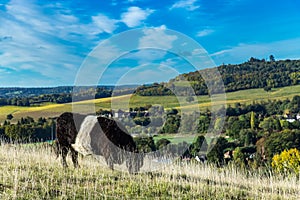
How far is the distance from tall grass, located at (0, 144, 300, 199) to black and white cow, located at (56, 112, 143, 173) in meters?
0.37

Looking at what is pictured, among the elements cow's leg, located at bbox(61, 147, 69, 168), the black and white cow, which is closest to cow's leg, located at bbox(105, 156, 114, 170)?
the black and white cow

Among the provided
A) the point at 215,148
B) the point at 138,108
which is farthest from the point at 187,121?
the point at 215,148

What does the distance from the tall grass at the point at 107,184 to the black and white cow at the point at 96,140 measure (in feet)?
1.23

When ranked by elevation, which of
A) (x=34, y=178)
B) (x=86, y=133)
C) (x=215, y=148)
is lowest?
(x=215, y=148)

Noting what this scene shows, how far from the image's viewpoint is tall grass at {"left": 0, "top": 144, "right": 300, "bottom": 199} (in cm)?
582

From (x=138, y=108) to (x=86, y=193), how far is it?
62.5 feet

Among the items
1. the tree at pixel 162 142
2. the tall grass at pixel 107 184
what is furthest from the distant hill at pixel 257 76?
the tall grass at pixel 107 184

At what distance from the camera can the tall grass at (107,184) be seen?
582 cm

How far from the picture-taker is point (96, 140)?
805 cm

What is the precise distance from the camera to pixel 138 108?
81.6 feet

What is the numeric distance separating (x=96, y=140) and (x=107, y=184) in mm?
1570

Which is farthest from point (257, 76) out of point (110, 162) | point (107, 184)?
point (107, 184)

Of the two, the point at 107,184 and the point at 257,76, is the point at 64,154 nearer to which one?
the point at 107,184

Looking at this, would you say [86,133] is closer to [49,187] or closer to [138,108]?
[49,187]
